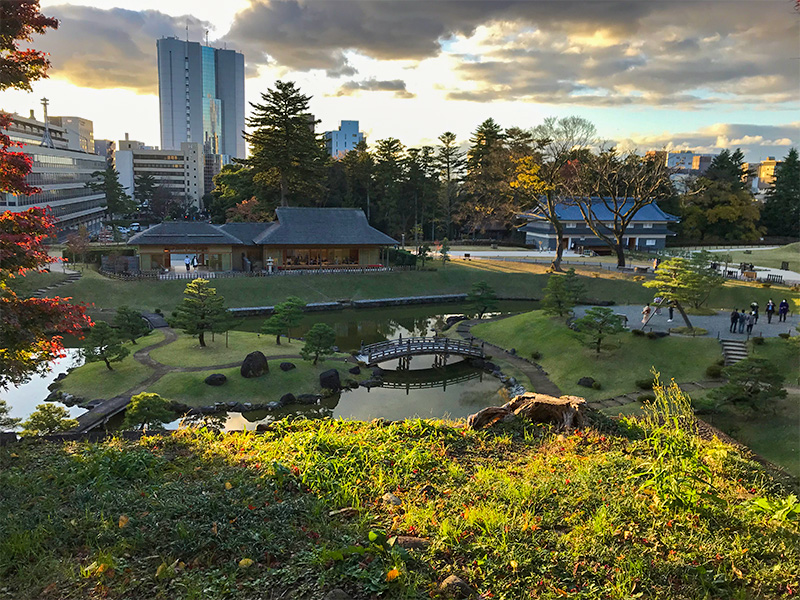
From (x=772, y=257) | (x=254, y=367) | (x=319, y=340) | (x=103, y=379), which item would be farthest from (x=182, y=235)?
(x=772, y=257)

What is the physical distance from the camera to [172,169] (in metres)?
105

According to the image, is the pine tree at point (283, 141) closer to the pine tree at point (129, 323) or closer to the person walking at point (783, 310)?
the pine tree at point (129, 323)

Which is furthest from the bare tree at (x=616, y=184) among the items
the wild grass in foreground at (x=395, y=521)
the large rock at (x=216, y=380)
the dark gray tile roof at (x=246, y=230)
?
the wild grass in foreground at (x=395, y=521)

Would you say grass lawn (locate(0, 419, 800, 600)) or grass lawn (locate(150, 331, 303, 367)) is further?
grass lawn (locate(150, 331, 303, 367))

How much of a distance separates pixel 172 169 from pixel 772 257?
101 m

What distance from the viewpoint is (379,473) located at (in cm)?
688

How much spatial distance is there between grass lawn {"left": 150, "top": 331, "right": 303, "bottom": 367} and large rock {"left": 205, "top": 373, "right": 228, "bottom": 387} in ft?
6.68

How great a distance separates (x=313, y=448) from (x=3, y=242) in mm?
5941

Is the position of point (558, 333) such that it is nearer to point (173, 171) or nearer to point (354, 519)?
point (354, 519)

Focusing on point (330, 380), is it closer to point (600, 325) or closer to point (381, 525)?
point (600, 325)

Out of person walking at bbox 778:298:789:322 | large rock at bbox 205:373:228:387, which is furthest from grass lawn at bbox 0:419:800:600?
person walking at bbox 778:298:789:322

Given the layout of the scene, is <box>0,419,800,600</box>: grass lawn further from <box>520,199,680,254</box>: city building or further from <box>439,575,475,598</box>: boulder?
<box>520,199,680,254</box>: city building

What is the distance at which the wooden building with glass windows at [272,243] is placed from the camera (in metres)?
39.5

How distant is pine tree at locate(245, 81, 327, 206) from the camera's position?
48188 millimetres
